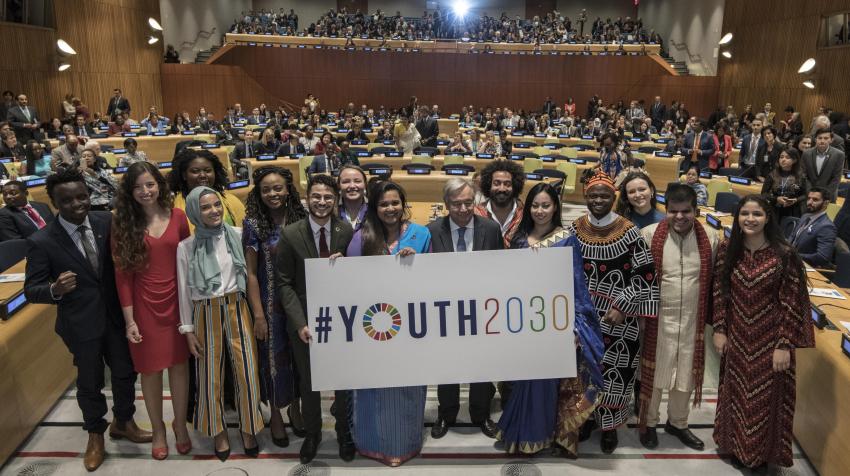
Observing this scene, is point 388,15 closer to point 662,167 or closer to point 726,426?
point 662,167

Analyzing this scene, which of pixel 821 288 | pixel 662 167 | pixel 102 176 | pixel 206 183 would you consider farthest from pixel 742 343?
pixel 662 167

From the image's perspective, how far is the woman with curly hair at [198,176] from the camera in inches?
148

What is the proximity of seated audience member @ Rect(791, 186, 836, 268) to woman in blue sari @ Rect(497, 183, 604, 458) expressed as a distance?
9.80 ft

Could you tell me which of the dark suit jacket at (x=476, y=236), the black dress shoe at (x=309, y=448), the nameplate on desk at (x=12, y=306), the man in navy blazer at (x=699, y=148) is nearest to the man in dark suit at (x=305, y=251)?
the black dress shoe at (x=309, y=448)

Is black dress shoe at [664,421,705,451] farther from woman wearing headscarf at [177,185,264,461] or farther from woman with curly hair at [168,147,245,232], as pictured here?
woman with curly hair at [168,147,245,232]

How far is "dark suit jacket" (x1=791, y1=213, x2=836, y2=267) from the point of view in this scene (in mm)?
4926

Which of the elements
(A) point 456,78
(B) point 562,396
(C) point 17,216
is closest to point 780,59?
(A) point 456,78

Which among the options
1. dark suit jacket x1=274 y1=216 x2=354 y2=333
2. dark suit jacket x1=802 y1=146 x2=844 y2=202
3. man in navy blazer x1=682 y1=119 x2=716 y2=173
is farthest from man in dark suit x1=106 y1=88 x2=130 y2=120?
dark suit jacket x1=802 y1=146 x2=844 y2=202

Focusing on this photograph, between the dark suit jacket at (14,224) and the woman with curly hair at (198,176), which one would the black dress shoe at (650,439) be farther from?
the dark suit jacket at (14,224)

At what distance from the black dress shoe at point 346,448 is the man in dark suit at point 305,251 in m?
0.31

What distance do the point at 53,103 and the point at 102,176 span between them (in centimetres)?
1062

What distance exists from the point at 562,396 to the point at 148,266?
7.81 ft

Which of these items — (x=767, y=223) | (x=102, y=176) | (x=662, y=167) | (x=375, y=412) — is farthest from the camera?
(x=662, y=167)

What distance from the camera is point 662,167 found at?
11.2m
